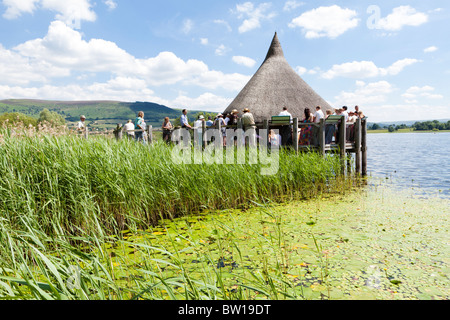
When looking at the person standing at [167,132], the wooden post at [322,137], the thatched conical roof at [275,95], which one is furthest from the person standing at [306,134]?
the thatched conical roof at [275,95]

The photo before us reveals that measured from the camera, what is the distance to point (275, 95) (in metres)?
19.5

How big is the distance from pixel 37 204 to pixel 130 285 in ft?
6.83

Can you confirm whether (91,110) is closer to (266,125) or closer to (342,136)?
(266,125)

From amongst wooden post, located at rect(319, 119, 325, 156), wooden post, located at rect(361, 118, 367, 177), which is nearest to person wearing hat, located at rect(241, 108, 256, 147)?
wooden post, located at rect(319, 119, 325, 156)

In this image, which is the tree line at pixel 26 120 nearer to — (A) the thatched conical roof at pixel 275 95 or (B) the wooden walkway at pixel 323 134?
(B) the wooden walkway at pixel 323 134

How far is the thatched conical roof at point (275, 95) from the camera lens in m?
18.8

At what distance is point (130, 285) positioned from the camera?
2793 mm

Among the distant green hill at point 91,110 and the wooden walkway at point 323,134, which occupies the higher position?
the distant green hill at point 91,110

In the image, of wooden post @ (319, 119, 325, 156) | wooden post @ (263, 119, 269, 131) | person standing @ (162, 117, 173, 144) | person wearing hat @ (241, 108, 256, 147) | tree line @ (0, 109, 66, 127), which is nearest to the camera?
tree line @ (0, 109, 66, 127)

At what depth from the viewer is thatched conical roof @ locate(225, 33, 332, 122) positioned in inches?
741

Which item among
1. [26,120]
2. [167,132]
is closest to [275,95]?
[167,132]

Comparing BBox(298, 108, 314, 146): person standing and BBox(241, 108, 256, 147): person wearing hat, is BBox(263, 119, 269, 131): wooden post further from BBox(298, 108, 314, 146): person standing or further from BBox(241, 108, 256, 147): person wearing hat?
BBox(298, 108, 314, 146): person standing
